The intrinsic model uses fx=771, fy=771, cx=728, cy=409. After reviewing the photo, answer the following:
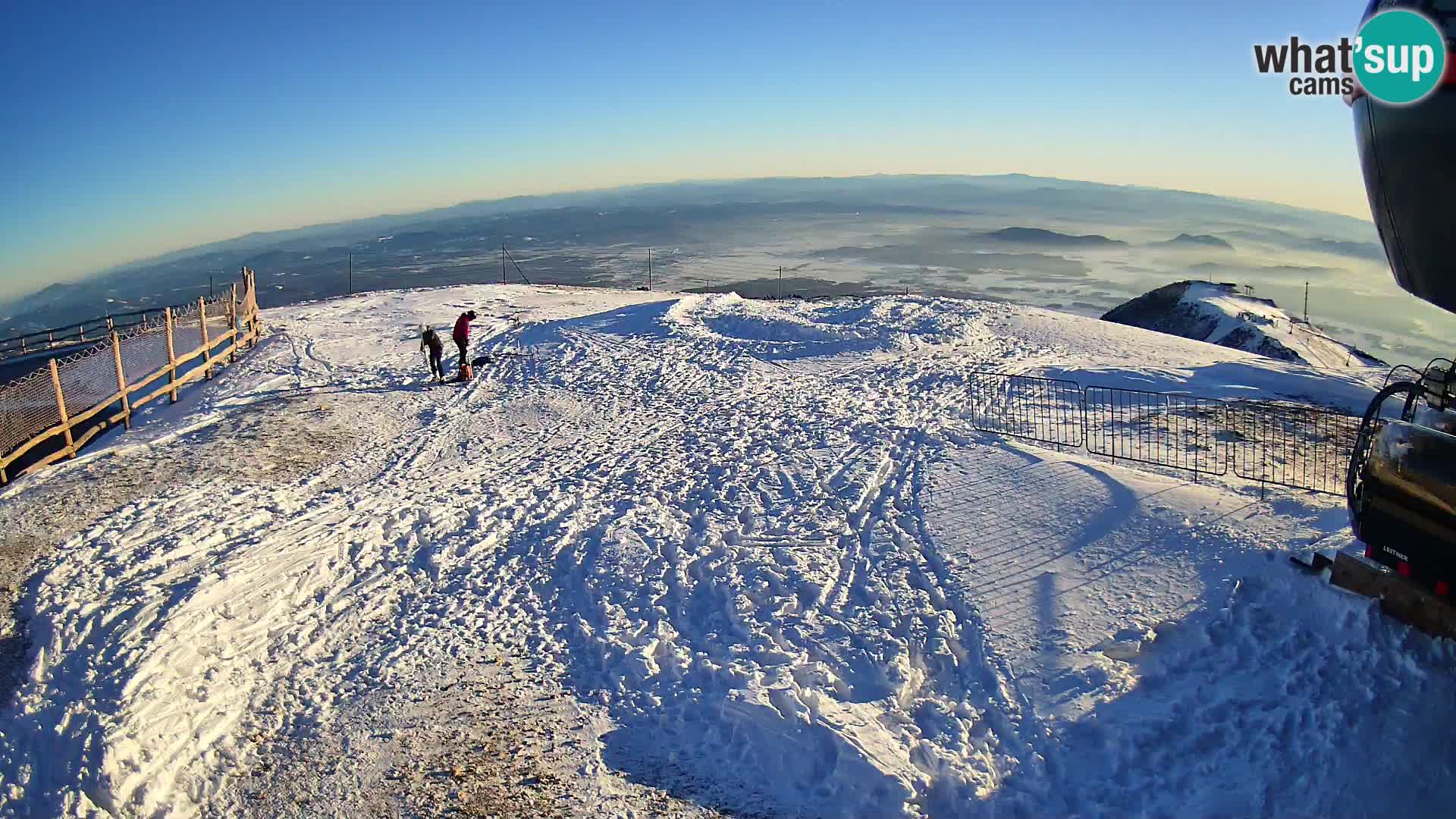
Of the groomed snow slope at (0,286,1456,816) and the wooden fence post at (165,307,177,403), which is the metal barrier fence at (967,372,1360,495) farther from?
the wooden fence post at (165,307,177,403)

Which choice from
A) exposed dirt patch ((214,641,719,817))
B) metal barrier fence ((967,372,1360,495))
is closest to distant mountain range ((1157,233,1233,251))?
metal barrier fence ((967,372,1360,495))

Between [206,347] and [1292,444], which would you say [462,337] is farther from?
[1292,444]

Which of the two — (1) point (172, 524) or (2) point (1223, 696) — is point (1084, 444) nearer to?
(2) point (1223, 696)

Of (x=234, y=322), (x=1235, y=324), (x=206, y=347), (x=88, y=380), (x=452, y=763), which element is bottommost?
(x=452, y=763)

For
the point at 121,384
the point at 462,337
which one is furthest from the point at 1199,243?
the point at 121,384

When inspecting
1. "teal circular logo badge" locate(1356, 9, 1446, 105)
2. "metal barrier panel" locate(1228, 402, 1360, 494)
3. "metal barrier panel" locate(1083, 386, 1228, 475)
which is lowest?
"metal barrier panel" locate(1228, 402, 1360, 494)

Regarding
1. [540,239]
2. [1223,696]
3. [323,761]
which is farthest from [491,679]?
[540,239]

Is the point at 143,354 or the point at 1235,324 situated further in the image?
the point at 1235,324
